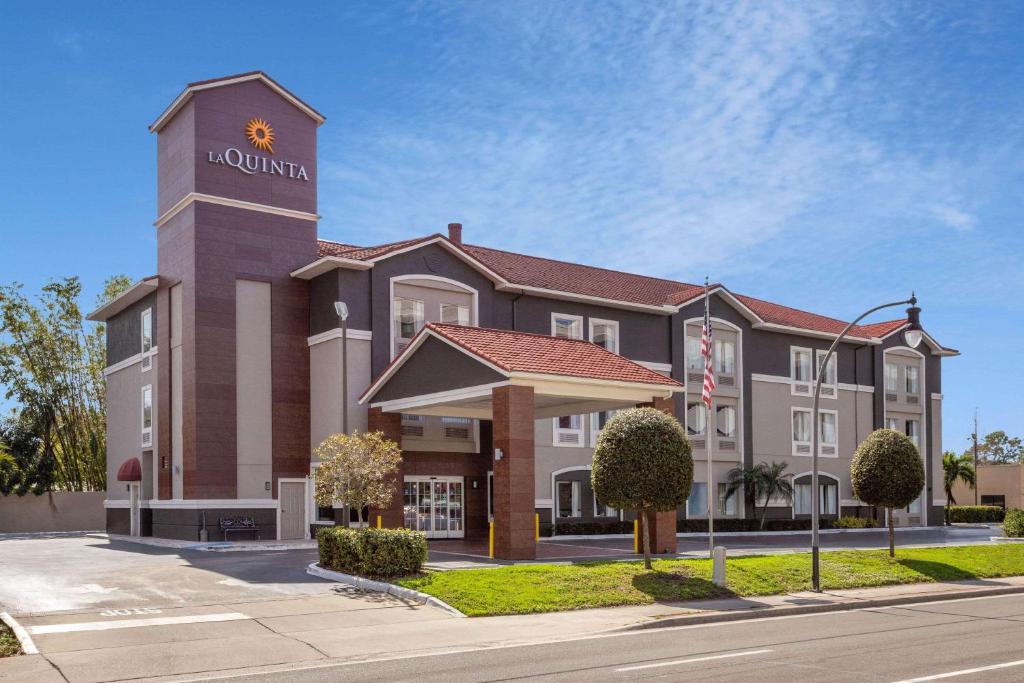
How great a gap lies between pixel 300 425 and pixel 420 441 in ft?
14.6

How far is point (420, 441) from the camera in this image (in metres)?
36.6

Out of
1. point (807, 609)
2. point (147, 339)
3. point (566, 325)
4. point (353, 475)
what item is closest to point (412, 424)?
point (566, 325)

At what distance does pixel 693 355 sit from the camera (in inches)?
1847

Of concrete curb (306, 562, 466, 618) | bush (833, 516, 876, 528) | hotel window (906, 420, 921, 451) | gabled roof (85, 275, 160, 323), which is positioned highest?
gabled roof (85, 275, 160, 323)

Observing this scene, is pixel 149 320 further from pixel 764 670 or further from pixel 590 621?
pixel 764 670

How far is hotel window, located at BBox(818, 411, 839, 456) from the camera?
52500mm

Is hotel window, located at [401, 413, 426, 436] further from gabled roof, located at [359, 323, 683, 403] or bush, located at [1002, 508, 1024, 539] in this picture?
bush, located at [1002, 508, 1024, 539]

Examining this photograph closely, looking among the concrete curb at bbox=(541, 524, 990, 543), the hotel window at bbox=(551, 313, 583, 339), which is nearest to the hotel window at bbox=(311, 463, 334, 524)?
the concrete curb at bbox=(541, 524, 990, 543)

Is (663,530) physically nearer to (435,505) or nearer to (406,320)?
(435,505)

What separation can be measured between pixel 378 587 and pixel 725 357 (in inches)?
1173

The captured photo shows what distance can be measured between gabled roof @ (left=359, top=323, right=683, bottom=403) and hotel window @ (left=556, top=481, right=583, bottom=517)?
12613 millimetres

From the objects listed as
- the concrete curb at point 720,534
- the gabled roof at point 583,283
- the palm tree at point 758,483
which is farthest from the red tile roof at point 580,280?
the concrete curb at point 720,534

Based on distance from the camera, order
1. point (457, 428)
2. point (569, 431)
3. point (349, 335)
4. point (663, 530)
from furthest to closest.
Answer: point (569, 431) → point (457, 428) → point (349, 335) → point (663, 530)

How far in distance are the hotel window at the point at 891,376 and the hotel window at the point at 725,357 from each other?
12.5 m
